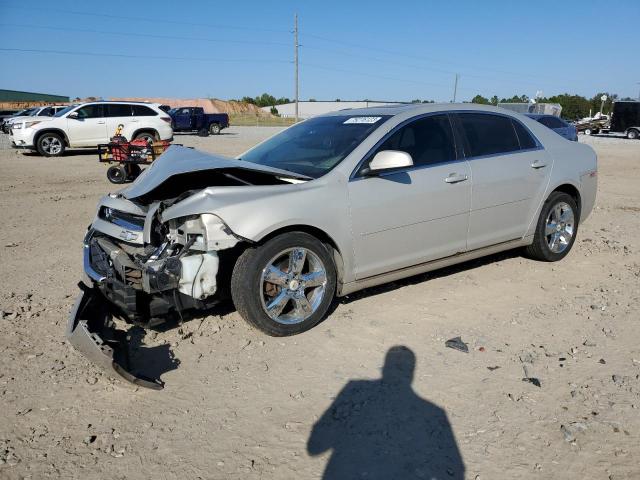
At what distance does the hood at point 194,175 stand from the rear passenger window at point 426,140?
96 cm

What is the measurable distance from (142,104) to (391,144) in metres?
15.5

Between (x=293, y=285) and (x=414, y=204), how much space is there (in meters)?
1.22

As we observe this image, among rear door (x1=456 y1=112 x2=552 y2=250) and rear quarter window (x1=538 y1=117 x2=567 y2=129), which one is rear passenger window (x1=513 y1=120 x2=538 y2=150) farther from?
rear quarter window (x1=538 y1=117 x2=567 y2=129)

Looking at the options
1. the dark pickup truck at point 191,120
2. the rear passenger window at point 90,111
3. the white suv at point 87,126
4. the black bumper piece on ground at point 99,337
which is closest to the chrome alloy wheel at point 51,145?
the white suv at point 87,126

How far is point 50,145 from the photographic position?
16.5 m

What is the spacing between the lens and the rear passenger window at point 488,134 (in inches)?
186

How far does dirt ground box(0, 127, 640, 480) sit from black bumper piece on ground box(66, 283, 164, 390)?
0.15 meters

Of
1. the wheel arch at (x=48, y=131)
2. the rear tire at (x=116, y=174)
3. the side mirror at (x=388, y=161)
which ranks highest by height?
the side mirror at (x=388, y=161)

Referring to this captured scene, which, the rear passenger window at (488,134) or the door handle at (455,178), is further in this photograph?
the rear passenger window at (488,134)

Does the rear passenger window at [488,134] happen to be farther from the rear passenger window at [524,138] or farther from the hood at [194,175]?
the hood at [194,175]

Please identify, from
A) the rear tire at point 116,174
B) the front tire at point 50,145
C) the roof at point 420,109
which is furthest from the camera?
the front tire at point 50,145

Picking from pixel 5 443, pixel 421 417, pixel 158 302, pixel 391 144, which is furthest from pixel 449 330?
pixel 5 443

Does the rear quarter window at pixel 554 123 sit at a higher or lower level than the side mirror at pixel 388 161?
lower

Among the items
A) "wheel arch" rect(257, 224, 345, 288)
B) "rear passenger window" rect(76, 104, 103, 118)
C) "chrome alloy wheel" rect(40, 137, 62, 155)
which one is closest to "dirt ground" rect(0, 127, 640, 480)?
"wheel arch" rect(257, 224, 345, 288)
